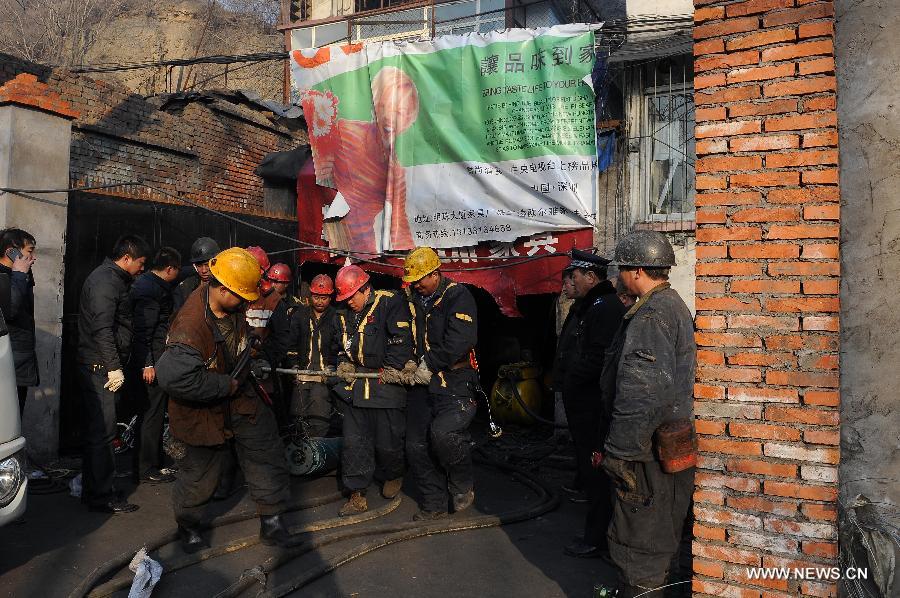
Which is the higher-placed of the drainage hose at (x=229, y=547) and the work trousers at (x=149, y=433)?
the work trousers at (x=149, y=433)

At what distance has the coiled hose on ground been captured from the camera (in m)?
4.07

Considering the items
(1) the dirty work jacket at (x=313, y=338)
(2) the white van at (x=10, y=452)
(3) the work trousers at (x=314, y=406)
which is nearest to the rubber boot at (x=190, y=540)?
(2) the white van at (x=10, y=452)

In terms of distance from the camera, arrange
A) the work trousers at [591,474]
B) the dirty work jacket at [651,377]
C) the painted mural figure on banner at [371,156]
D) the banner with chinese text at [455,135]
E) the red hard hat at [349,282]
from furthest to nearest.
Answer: the painted mural figure on banner at [371,156] → the banner with chinese text at [455,135] → the red hard hat at [349,282] → the work trousers at [591,474] → the dirty work jacket at [651,377]

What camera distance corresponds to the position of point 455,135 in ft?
28.2

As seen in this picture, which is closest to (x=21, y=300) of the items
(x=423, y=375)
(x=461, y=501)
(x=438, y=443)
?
(x=423, y=375)

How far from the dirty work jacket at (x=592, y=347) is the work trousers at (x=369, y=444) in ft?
4.88

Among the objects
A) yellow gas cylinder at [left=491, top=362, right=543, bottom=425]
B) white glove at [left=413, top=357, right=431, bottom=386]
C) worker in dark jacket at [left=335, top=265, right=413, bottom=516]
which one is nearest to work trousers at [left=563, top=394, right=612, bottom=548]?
white glove at [left=413, top=357, right=431, bottom=386]

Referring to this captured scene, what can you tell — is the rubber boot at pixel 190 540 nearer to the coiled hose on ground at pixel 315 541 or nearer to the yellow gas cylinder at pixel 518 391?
the coiled hose on ground at pixel 315 541

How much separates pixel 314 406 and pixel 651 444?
170 inches

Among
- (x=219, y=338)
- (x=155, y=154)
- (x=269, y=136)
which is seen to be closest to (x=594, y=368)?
(x=219, y=338)

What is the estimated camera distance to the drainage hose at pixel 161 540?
395 centimetres

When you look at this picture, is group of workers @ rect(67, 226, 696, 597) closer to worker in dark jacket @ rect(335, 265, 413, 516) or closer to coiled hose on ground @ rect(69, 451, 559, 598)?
worker in dark jacket @ rect(335, 265, 413, 516)

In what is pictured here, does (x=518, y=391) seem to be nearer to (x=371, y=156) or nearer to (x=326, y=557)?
(x=371, y=156)

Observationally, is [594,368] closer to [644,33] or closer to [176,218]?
[644,33]
